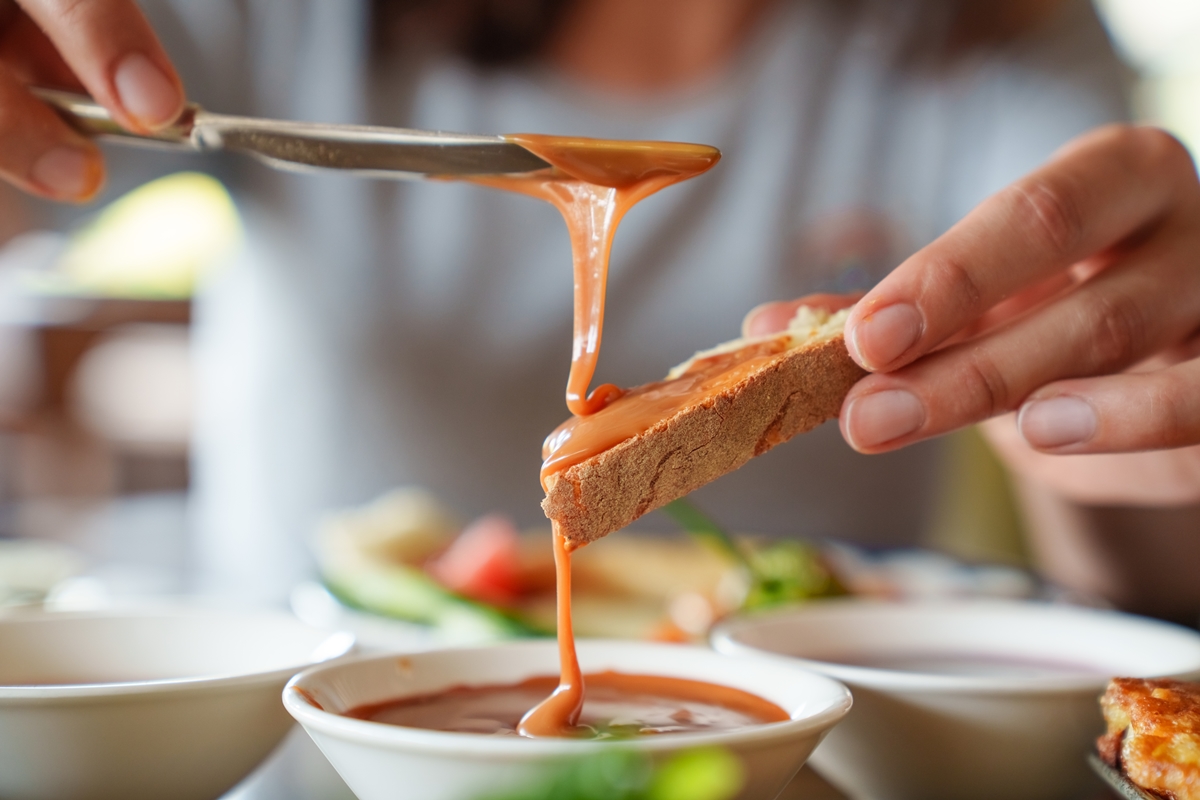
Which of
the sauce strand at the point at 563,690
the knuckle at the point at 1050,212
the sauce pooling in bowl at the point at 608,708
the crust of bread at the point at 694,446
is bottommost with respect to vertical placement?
the sauce pooling in bowl at the point at 608,708

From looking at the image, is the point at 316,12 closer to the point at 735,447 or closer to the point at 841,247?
the point at 841,247

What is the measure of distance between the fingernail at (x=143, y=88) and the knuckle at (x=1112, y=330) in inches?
43.9

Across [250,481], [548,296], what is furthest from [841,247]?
[250,481]

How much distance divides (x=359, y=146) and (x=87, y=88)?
1.30 ft

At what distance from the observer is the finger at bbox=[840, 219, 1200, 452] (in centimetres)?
107

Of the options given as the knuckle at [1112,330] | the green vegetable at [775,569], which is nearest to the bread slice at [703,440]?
the knuckle at [1112,330]

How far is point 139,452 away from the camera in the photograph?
7.01 m

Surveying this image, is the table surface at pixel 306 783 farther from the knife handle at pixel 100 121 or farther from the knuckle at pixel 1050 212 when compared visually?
the knife handle at pixel 100 121

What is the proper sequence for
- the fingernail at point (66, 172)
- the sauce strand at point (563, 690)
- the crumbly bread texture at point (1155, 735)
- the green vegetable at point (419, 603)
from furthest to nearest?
the green vegetable at point (419, 603) → the fingernail at point (66, 172) → the sauce strand at point (563, 690) → the crumbly bread texture at point (1155, 735)

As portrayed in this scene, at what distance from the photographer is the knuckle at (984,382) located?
1.11 meters

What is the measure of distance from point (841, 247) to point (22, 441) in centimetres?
599

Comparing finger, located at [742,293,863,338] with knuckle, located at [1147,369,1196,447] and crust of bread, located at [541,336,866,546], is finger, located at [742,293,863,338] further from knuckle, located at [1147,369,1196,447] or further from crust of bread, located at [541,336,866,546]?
knuckle, located at [1147,369,1196,447]

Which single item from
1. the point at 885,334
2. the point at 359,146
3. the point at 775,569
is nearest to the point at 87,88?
the point at 359,146

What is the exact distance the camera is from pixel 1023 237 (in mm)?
1146
